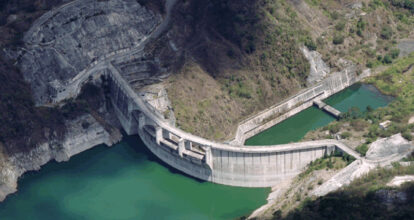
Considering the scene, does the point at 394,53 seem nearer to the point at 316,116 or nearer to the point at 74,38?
the point at 316,116

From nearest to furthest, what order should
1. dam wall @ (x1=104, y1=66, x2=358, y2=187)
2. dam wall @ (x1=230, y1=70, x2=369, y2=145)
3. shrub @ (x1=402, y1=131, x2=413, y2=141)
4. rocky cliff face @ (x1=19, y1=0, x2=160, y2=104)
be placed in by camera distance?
1. shrub @ (x1=402, y1=131, x2=413, y2=141)
2. dam wall @ (x1=104, y1=66, x2=358, y2=187)
3. dam wall @ (x1=230, y1=70, x2=369, y2=145)
4. rocky cliff face @ (x1=19, y1=0, x2=160, y2=104)

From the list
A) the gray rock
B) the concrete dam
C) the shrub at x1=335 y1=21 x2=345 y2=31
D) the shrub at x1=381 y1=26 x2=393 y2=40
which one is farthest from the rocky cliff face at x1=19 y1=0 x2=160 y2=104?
the shrub at x1=381 y1=26 x2=393 y2=40

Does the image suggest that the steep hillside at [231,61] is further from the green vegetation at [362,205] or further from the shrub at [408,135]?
the green vegetation at [362,205]

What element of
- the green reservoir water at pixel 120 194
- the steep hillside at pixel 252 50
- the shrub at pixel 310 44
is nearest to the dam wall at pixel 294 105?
the steep hillside at pixel 252 50

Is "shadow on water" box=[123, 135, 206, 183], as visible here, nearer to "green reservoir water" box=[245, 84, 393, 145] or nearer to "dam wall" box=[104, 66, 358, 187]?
"dam wall" box=[104, 66, 358, 187]

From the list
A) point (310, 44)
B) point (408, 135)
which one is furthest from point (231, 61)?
point (408, 135)

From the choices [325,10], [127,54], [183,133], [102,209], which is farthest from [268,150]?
[325,10]

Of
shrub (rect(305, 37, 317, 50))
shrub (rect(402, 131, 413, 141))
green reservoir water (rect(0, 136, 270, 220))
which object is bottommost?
green reservoir water (rect(0, 136, 270, 220))

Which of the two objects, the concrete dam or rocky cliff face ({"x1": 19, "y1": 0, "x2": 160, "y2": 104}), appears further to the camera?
rocky cliff face ({"x1": 19, "y1": 0, "x2": 160, "y2": 104})
